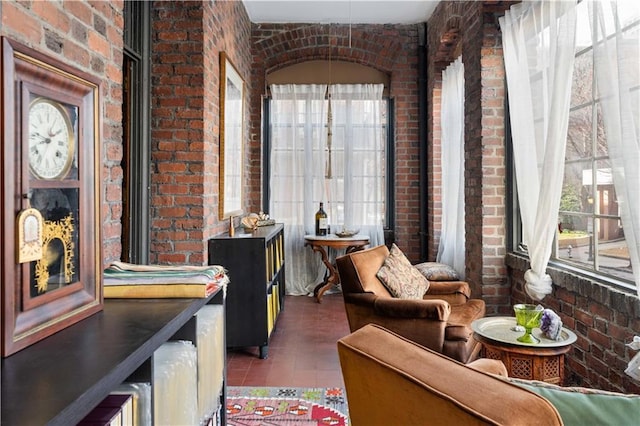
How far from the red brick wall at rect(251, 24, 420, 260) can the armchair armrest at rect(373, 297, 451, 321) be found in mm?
3104

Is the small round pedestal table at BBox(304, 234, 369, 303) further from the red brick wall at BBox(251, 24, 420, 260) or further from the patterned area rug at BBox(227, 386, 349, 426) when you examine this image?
the patterned area rug at BBox(227, 386, 349, 426)

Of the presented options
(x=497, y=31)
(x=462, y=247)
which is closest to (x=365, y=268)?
(x=462, y=247)

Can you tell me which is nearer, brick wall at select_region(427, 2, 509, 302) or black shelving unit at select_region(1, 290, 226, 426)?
black shelving unit at select_region(1, 290, 226, 426)

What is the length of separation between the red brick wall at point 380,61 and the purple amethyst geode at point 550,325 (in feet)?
11.6

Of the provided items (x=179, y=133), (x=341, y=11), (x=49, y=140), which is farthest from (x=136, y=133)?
(x=341, y=11)

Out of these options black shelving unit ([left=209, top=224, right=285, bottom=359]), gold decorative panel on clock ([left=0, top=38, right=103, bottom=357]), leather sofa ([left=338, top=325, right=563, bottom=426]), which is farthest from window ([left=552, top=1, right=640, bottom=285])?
gold decorative panel on clock ([left=0, top=38, right=103, bottom=357])

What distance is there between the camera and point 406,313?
9.35 ft

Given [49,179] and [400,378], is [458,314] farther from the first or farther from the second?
[49,179]

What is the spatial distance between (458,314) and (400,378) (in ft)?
7.86

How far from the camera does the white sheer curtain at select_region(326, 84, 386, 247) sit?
595 centimetres

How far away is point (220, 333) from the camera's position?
1924 mm

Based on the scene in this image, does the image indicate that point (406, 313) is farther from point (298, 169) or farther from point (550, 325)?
point (298, 169)

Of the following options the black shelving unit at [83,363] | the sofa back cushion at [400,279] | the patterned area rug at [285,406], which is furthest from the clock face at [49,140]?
the sofa back cushion at [400,279]

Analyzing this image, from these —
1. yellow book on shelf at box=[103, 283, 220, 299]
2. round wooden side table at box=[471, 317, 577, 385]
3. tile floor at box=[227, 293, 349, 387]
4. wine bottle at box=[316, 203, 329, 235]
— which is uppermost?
wine bottle at box=[316, 203, 329, 235]
